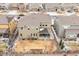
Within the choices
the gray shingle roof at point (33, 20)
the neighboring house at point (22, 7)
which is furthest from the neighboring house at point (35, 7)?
the gray shingle roof at point (33, 20)

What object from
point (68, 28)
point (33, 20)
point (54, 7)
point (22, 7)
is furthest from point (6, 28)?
point (54, 7)

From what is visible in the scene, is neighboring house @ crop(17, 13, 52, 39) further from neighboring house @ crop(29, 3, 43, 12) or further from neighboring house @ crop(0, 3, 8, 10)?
neighboring house @ crop(0, 3, 8, 10)

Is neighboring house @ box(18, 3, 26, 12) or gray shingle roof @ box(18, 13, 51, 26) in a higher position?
gray shingle roof @ box(18, 13, 51, 26)

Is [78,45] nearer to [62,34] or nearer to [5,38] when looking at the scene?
[62,34]

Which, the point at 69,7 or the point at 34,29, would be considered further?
the point at 69,7

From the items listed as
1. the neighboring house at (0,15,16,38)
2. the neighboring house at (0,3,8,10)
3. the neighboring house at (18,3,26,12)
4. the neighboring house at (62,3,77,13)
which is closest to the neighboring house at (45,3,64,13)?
the neighboring house at (62,3,77,13)

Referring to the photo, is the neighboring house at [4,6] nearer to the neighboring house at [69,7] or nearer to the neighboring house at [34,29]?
the neighboring house at [69,7]

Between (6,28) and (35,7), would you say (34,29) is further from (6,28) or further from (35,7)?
(35,7)

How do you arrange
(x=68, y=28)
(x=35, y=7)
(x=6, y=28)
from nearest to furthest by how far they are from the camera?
(x=68, y=28) → (x=6, y=28) → (x=35, y=7)
